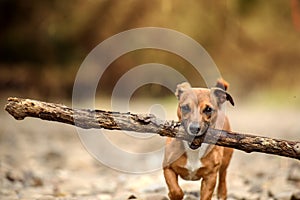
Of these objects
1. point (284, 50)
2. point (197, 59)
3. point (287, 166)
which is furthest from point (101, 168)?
point (284, 50)

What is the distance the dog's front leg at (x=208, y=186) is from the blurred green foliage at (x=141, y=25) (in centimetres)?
846

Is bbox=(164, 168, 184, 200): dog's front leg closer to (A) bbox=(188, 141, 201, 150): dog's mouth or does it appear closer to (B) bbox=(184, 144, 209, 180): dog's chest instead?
(B) bbox=(184, 144, 209, 180): dog's chest

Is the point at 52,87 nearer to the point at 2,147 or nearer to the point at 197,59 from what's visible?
the point at 197,59

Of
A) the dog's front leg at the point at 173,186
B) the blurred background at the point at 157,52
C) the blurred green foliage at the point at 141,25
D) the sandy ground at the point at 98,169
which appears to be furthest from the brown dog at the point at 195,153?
the blurred green foliage at the point at 141,25

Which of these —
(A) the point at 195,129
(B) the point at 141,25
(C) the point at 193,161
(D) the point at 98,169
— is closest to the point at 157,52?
(B) the point at 141,25

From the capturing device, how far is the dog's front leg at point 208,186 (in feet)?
13.9

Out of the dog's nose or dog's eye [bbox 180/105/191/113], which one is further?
dog's eye [bbox 180/105/191/113]

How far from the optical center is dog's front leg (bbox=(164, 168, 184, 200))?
4141mm

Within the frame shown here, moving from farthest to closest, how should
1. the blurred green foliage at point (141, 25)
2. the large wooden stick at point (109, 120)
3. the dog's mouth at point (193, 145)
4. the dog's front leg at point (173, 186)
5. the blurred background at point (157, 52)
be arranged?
1. the blurred green foliage at point (141, 25)
2. the blurred background at point (157, 52)
3. the dog's front leg at point (173, 186)
4. the dog's mouth at point (193, 145)
5. the large wooden stick at point (109, 120)

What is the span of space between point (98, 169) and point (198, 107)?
2.95 m

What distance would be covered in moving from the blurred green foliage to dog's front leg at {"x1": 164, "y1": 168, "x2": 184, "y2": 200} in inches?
331

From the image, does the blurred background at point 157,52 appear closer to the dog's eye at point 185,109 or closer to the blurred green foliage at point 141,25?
the blurred green foliage at point 141,25

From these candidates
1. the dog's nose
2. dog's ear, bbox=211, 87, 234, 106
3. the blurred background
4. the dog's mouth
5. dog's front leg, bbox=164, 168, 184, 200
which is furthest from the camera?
the blurred background

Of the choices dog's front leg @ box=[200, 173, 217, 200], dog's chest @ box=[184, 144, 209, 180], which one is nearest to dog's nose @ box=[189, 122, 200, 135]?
dog's chest @ box=[184, 144, 209, 180]
